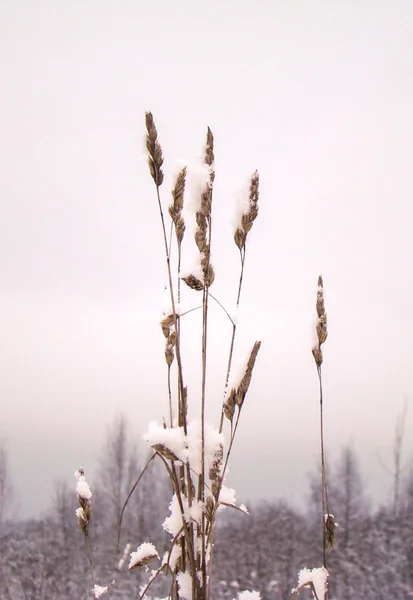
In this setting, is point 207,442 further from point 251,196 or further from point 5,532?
point 5,532

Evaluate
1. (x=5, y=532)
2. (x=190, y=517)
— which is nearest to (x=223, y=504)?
(x=190, y=517)

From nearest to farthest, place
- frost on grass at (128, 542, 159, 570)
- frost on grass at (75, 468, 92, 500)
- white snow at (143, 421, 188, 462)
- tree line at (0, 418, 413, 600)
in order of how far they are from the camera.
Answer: white snow at (143, 421, 188, 462)
frost on grass at (128, 542, 159, 570)
frost on grass at (75, 468, 92, 500)
tree line at (0, 418, 413, 600)

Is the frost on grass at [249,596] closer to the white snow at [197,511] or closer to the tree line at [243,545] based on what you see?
the white snow at [197,511]

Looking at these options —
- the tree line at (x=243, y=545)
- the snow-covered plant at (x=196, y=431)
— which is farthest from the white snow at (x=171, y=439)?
the tree line at (x=243, y=545)

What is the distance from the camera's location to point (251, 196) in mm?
1123

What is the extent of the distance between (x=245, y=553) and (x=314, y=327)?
55.5 feet

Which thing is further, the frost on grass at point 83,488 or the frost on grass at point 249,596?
the frost on grass at point 83,488

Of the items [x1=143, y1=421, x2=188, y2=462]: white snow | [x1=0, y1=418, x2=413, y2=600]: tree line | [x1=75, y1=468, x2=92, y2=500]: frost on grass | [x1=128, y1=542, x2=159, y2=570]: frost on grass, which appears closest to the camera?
[x1=143, y1=421, x2=188, y2=462]: white snow

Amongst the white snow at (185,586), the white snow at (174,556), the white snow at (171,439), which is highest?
the white snow at (171,439)

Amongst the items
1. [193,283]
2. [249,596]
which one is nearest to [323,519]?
[249,596]

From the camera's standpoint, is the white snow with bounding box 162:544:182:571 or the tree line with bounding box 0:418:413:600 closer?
the white snow with bounding box 162:544:182:571

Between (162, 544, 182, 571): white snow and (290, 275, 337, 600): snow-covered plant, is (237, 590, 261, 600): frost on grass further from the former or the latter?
(162, 544, 182, 571): white snow

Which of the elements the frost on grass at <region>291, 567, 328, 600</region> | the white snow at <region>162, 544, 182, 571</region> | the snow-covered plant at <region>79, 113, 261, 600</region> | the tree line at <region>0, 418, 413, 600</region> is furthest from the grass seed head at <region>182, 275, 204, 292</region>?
the tree line at <region>0, 418, 413, 600</region>

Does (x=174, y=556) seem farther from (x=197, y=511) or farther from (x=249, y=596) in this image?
(x=249, y=596)
